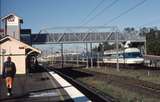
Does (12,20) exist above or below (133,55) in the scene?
above

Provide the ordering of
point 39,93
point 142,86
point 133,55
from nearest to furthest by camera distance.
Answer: point 39,93 < point 142,86 < point 133,55

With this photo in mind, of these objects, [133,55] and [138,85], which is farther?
[133,55]

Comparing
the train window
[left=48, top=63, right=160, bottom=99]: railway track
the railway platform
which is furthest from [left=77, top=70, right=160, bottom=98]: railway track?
the train window

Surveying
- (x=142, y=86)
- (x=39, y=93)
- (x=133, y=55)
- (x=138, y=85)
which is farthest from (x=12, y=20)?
(x=39, y=93)

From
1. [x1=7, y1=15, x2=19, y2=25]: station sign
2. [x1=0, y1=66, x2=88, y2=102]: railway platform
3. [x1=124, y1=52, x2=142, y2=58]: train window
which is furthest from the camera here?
[x1=124, y1=52, x2=142, y2=58]: train window

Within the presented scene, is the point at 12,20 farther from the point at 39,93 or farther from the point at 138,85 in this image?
the point at 39,93

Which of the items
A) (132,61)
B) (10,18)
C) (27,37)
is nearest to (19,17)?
(10,18)

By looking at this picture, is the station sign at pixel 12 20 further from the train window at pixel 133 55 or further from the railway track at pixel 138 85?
the railway track at pixel 138 85

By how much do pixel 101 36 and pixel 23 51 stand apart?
48200mm

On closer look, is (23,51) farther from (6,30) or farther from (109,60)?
(109,60)

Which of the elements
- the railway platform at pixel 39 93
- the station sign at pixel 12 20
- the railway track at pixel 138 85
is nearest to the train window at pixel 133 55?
the station sign at pixel 12 20

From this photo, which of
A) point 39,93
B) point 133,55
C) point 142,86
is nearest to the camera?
point 39,93

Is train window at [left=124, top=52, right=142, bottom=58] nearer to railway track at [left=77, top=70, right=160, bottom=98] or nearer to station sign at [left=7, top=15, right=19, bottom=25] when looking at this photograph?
station sign at [left=7, top=15, right=19, bottom=25]

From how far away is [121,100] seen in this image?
66.8ft
